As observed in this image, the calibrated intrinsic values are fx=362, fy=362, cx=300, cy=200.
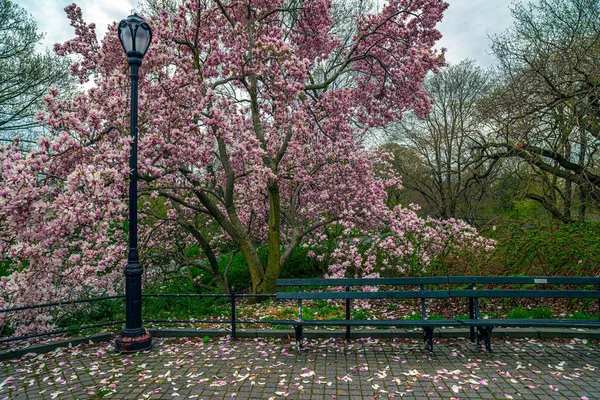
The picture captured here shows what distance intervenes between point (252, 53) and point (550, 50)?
7733 millimetres

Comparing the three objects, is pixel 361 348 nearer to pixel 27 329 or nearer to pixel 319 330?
pixel 319 330

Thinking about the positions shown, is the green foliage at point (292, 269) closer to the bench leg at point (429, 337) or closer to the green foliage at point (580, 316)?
the bench leg at point (429, 337)

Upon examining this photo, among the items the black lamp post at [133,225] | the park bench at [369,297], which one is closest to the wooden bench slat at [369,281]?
the park bench at [369,297]

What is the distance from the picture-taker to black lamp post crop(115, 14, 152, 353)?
213 inches

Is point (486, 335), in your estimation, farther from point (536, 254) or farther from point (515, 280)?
point (536, 254)

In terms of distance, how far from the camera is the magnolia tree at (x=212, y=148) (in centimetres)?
522

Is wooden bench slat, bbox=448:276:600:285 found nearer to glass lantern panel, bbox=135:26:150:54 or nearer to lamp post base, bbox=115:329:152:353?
lamp post base, bbox=115:329:152:353

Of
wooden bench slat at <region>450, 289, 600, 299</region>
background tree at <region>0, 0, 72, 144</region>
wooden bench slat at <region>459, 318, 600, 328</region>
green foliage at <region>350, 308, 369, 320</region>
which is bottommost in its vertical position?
green foliage at <region>350, 308, 369, 320</region>

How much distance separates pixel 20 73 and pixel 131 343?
54.7ft

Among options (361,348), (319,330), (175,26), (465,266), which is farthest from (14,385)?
(465,266)

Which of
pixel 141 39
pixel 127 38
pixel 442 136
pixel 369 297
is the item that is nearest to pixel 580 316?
pixel 369 297

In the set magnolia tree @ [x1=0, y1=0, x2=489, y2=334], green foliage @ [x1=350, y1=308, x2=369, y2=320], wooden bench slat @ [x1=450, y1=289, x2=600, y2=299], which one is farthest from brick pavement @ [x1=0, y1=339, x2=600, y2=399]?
magnolia tree @ [x1=0, y1=0, x2=489, y2=334]

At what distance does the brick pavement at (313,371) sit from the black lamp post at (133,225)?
0.24 m

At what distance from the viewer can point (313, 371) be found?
4.53 metres
